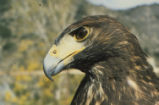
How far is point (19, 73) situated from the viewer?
8.22m

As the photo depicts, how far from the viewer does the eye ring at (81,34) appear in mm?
2271

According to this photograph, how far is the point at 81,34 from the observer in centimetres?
228

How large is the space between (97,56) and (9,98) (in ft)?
18.7

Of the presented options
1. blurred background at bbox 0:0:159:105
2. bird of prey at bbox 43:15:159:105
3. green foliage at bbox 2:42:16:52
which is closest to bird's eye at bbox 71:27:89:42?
bird of prey at bbox 43:15:159:105

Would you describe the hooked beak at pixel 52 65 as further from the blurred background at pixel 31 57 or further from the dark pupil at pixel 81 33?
the blurred background at pixel 31 57

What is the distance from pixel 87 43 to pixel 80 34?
0.30 feet

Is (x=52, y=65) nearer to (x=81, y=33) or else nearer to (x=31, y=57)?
(x=81, y=33)

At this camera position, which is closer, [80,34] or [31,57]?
[80,34]

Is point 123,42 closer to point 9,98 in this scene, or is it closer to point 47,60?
point 47,60

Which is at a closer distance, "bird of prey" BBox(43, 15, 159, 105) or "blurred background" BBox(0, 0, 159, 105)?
"bird of prey" BBox(43, 15, 159, 105)

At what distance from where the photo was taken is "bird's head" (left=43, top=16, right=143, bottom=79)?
2252mm

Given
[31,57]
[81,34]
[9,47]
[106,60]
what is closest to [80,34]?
[81,34]

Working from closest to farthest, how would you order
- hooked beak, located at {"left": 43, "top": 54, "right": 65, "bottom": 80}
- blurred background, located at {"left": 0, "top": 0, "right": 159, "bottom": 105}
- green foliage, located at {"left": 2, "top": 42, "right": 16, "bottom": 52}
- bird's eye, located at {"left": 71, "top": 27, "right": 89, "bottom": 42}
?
1. hooked beak, located at {"left": 43, "top": 54, "right": 65, "bottom": 80}
2. bird's eye, located at {"left": 71, "top": 27, "right": 89, "bottom": 42}
3. blurred background, located at {"left": 0, "top": 0, "right": 159, "bottom": 105}
4. green foliage, located at {"left": 2, "top": 42, "right": 16, "bottom": 52}

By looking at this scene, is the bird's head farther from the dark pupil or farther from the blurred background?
the blurred background
